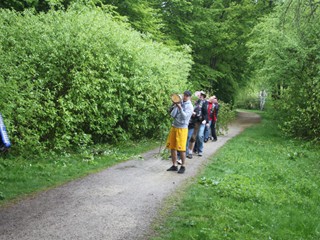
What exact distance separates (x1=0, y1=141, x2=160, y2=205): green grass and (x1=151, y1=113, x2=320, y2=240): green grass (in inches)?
103

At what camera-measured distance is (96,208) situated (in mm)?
6145

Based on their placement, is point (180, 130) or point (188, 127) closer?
point (180, 130)

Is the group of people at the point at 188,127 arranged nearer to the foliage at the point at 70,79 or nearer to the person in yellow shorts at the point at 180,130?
the person in yellow shorts at the point at 180,130

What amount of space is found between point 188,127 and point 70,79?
3.81 m

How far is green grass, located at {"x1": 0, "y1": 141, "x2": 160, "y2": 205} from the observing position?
23.0 feet

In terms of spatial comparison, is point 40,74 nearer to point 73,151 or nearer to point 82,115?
point 82,115

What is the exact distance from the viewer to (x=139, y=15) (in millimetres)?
23031

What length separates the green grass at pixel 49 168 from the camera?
23.0 ft

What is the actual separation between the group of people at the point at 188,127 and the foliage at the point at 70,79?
2506mm

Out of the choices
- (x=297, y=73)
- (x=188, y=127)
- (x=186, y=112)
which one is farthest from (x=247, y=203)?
(x=297, y=73)

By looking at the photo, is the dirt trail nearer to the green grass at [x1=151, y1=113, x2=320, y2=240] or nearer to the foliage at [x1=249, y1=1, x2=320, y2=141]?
the green grass at [x1=151, y1=113, x2=320, y2=240]

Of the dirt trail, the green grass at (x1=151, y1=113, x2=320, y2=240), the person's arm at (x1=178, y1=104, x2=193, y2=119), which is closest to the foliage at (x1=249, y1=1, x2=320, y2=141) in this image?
the green grass at (x1=151, y1=113, x2=320, y2=240)

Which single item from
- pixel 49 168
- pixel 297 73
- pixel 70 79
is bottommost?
pixel 49 168

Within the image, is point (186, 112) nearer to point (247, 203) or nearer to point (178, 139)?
point (178, 139)
